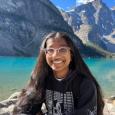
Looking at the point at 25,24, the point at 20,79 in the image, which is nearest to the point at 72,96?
the point at 20,79

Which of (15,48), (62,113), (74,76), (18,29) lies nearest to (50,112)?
(62,113)

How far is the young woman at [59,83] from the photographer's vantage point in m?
3.30

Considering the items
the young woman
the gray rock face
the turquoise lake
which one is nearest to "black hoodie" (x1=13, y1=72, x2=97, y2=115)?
the young woman

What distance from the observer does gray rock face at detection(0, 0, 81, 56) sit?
136000mm

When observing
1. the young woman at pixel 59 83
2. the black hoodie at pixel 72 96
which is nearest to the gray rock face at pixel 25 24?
the young woman at pixel 59 83

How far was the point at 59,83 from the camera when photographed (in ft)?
11.2

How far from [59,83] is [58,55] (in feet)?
0.94

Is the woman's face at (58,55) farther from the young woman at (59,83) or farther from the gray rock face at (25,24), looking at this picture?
the gray rock face at (25,24)

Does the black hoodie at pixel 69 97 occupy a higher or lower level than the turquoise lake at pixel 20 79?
higher

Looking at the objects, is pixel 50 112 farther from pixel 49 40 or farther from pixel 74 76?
pixel 49 40

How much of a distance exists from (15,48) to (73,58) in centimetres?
13309

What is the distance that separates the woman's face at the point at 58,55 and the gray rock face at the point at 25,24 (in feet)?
426

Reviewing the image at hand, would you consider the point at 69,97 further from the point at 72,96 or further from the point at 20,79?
the point at 20,79

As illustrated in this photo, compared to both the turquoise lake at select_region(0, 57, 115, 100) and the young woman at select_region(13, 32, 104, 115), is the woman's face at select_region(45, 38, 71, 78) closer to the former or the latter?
the young woman at select_region(13, 32, 104, 115)
